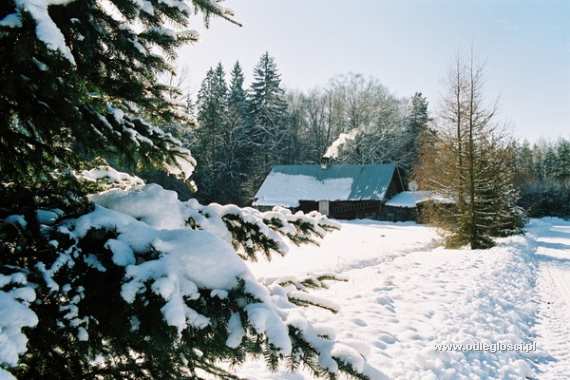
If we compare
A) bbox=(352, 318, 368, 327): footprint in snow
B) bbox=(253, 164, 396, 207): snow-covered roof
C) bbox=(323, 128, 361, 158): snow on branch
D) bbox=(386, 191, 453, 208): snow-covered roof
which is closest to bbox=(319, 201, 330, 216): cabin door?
bbox=(253, 164, 396, 207): snow-covered roof

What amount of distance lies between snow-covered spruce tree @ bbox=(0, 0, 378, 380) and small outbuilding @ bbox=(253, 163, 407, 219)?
3382 centimetres

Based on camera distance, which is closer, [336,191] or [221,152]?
[336,191]

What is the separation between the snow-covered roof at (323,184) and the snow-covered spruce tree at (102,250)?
1325 inches

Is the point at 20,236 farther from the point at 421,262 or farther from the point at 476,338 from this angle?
the point at 421,262

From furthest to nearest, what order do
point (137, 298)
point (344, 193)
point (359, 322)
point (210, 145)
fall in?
point (210, 145) → point (344, 193) → point (359, 322) → point (137, 298)

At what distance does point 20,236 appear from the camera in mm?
1579

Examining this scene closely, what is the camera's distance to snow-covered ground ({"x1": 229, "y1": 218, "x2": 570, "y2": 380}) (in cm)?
498

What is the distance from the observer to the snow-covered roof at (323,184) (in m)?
36.5

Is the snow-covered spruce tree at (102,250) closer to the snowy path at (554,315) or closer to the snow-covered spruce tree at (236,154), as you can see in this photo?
the snowy path at (554,315)

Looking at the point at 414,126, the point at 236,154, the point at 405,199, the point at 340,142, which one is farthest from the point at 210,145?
the point at 414,126

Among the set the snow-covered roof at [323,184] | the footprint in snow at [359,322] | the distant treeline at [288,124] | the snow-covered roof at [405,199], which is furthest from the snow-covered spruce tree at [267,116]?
the footprint in snow at [359,322]

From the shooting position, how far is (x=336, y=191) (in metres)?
37.3

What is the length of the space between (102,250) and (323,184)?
121 feet

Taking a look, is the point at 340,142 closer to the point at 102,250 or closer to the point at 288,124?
the point at 288,124
